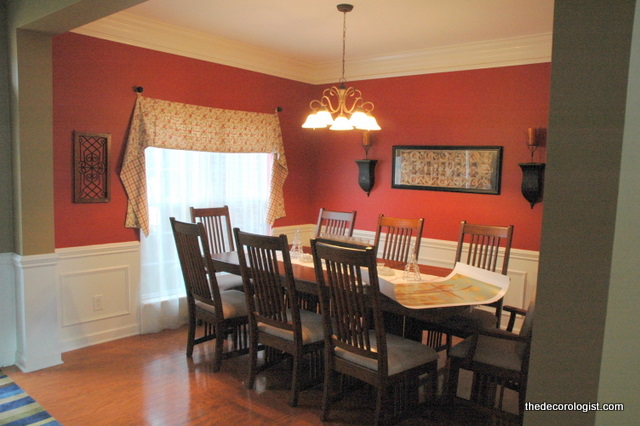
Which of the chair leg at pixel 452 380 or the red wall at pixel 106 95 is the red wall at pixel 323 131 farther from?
the chair leg at pixel 452 380

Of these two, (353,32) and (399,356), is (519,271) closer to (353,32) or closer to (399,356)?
(399,356)

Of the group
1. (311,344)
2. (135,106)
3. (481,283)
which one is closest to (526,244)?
(481,283)

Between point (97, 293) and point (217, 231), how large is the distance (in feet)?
3.47

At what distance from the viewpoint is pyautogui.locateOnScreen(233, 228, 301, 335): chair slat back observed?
109 inches

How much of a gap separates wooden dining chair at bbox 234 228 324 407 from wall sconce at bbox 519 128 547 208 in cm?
213

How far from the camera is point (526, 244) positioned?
13.5 ft

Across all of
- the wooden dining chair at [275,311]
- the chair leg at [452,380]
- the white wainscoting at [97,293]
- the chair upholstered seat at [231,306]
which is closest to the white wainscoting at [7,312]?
the white wainscoting at [97,293]

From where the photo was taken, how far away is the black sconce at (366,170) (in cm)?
499

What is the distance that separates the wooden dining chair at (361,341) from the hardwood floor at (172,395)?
232 mm

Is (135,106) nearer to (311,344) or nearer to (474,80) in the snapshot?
(311,344)

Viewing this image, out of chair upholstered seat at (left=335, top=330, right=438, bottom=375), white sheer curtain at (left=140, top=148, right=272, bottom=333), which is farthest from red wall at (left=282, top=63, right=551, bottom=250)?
chair upholstered seat at (left=335, top=330, right=438, bottom=375)

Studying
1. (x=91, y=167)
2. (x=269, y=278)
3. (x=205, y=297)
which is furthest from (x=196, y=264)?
(x=91, y=167)

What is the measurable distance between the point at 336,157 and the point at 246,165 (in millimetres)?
1096

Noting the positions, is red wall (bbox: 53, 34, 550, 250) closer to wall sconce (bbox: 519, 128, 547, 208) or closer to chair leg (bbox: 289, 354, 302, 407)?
wall sconce (bbox: 519, 128, 547, 208)
